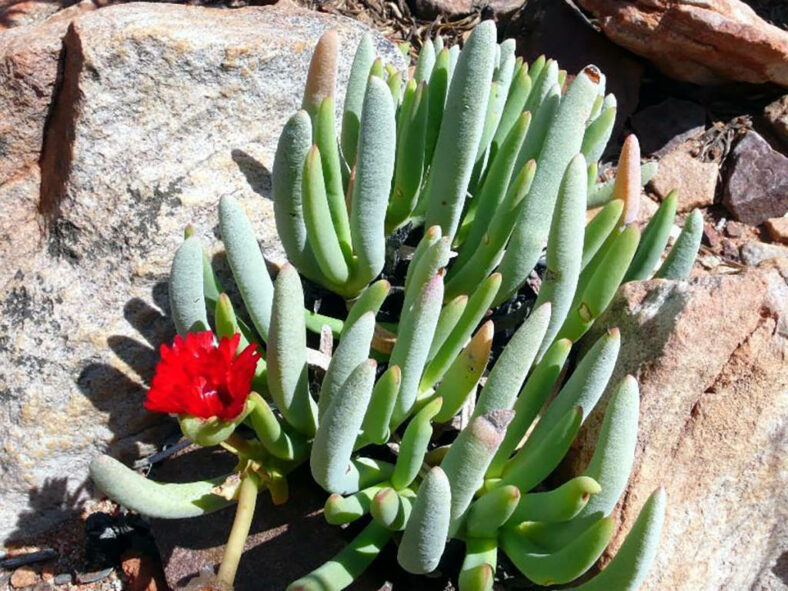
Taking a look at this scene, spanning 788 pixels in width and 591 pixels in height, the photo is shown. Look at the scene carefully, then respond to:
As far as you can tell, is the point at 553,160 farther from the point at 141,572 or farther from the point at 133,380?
the point at 141,572

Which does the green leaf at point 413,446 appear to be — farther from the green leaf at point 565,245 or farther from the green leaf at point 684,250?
the green leaf at point 684,250

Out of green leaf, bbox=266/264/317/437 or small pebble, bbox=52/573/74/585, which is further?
small pebble, bbox=52/573/74/585

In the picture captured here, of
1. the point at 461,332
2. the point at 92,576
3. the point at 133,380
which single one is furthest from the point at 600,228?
the point at 92,576

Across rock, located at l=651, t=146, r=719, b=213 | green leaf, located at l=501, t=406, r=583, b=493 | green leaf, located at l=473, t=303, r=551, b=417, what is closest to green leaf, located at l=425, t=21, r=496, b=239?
green leaf, located at l=473, t=303, r=551, b=417

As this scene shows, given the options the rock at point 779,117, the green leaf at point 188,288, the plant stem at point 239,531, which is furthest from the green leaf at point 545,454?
the rock at point 779,117

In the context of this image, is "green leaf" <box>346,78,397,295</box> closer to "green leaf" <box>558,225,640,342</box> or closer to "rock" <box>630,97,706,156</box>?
"green leaf" <box>558,225,640,342</box>

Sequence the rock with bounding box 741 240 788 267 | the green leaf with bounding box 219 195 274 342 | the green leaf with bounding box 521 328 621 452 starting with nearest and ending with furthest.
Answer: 1. the green leaf with bounding box 521 328 621 452
2. the green leaf with bounding box 219 195 274 342
3. the rock with bounding box 741 240 788 267
